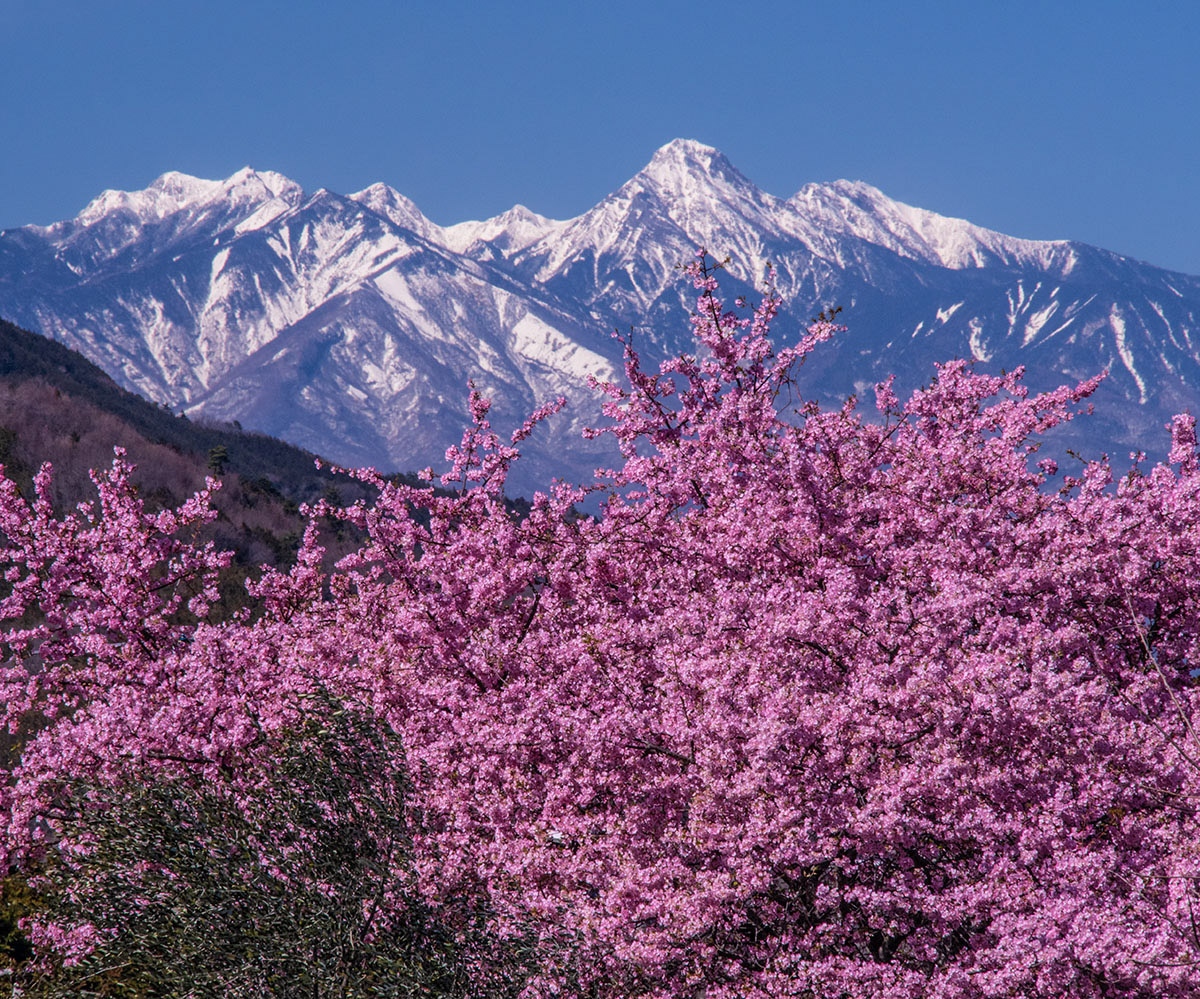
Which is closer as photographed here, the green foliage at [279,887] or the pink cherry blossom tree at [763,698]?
the green foliage at [279,887]

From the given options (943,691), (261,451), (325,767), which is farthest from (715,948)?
(261,451)

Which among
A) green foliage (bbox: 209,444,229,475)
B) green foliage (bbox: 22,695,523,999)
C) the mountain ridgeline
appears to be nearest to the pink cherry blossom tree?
green foliage (bbox: 22,695,523,999)

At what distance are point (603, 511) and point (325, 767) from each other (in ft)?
25.5

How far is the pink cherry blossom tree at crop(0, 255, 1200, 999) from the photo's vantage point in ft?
36.2

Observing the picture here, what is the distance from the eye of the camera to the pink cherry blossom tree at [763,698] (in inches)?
435

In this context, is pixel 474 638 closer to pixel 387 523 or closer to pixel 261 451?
pixel 387 523

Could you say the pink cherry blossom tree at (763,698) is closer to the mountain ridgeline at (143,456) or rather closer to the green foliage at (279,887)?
the green foliage at (279,887)

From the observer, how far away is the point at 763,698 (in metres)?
11.8

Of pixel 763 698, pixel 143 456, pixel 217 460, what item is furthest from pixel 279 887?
pixel 217 460

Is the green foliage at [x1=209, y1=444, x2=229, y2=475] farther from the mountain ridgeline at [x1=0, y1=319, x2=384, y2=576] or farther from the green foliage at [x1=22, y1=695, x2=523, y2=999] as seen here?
the green foliage at [x1=22, y1=695, x2=523, y2=999]

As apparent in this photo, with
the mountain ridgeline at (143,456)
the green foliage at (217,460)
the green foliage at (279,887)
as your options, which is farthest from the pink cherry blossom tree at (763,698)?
the green foliage at (217,460)

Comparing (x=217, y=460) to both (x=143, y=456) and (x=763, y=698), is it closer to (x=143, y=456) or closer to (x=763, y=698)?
(x=143, y=456)

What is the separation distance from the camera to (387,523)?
18.2 meters

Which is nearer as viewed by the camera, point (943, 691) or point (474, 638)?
point (943, 691)
